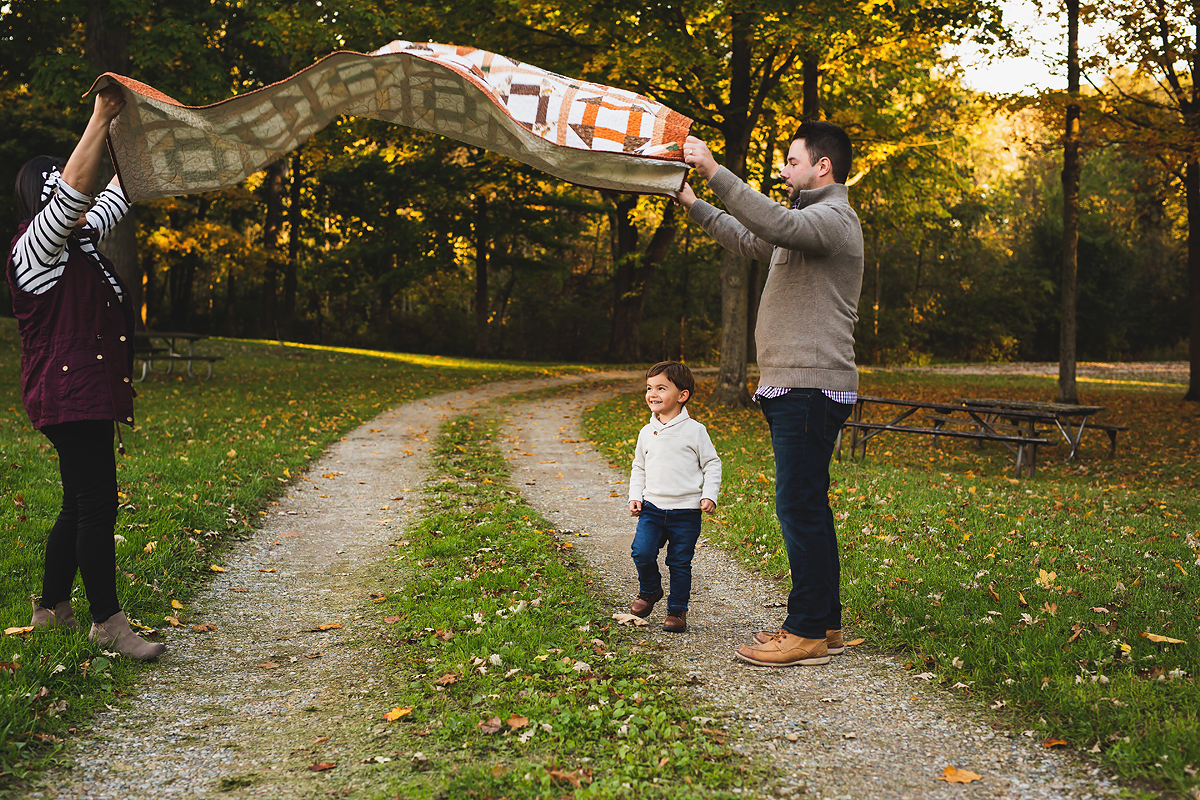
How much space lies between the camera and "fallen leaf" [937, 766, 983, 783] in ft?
10.6

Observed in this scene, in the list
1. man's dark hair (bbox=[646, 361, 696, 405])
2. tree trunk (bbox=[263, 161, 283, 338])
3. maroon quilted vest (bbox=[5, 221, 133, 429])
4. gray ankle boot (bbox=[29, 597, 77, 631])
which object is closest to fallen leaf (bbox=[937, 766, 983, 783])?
man's dark hair (bbox=[646, 361, 696, 405])

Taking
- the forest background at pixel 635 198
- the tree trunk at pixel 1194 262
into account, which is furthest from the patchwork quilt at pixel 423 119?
the tree trunk at pixel 1194 262

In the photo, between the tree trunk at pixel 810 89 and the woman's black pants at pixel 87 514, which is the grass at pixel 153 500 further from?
the tree trunk at pixel 810 89

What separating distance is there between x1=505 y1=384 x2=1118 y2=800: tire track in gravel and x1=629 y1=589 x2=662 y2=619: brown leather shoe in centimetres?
9

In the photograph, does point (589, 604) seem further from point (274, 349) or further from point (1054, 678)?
point (274, 349)

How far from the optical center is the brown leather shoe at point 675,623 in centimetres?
490

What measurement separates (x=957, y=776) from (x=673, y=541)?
1970mm

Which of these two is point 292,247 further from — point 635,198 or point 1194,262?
point 1194,262

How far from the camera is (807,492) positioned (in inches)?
166

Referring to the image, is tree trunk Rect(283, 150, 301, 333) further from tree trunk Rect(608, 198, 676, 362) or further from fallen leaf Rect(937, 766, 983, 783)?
fallen leaf Rect(937, 766, 983, 783)

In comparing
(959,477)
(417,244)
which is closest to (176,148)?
(959,477)

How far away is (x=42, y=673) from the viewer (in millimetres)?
3869

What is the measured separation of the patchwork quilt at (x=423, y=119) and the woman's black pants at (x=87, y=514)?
1300 mm

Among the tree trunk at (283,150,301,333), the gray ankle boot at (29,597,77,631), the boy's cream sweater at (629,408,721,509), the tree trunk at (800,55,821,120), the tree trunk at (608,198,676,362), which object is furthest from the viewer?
the tree trunk at (283,150,301,333)
